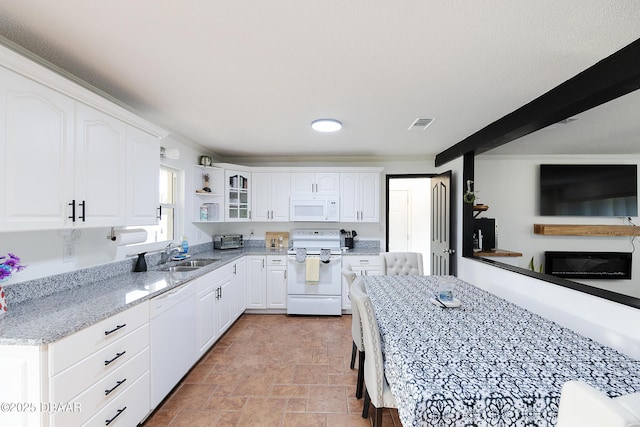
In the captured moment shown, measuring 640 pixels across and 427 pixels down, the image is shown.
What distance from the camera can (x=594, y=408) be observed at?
23.9 inches

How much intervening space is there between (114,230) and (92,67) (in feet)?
3.88

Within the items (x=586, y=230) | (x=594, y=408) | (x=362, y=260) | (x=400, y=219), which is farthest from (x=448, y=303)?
(x=400, y=219)

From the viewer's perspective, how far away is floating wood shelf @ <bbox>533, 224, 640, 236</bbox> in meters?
3.76

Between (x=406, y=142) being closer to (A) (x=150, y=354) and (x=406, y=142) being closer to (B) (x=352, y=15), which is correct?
(B) (x=352, y=15)

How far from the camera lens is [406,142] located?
136 inches

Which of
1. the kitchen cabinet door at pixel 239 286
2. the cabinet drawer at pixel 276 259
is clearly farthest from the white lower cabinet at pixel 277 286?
the kitchen cabinet door at pixel 239 286

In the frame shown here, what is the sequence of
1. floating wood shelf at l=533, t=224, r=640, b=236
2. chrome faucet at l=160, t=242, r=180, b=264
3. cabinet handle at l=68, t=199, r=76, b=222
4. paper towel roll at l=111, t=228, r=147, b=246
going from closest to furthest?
1. cabinet handle at l=68, t=199, r=76, b=222
2. paper towel roll at l=111, t=228, r=147, b=246
3. chrome faucet at l=160, t=242, r=180, b=264
4. floating wood shelf at l=533, t=224, r=640, b=236

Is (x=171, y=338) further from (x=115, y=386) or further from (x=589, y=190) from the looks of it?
(x=589, y=190)

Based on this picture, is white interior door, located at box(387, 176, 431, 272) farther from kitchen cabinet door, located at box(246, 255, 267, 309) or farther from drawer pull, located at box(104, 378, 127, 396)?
drawer pull, located at box(104, 378, 127, 396)

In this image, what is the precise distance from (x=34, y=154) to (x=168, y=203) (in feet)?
6.24

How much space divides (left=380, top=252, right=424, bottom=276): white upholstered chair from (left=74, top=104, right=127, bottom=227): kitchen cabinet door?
8.59 feet

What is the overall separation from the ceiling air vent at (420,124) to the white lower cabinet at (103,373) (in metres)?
2.77

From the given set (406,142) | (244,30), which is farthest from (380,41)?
(406,142)

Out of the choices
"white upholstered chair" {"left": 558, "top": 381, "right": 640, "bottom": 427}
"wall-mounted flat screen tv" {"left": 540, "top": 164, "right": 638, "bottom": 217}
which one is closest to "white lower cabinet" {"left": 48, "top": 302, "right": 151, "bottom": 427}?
"white upholstered chair" {"left": 558, "top": 381, "right": 640, "bottom": 427}
